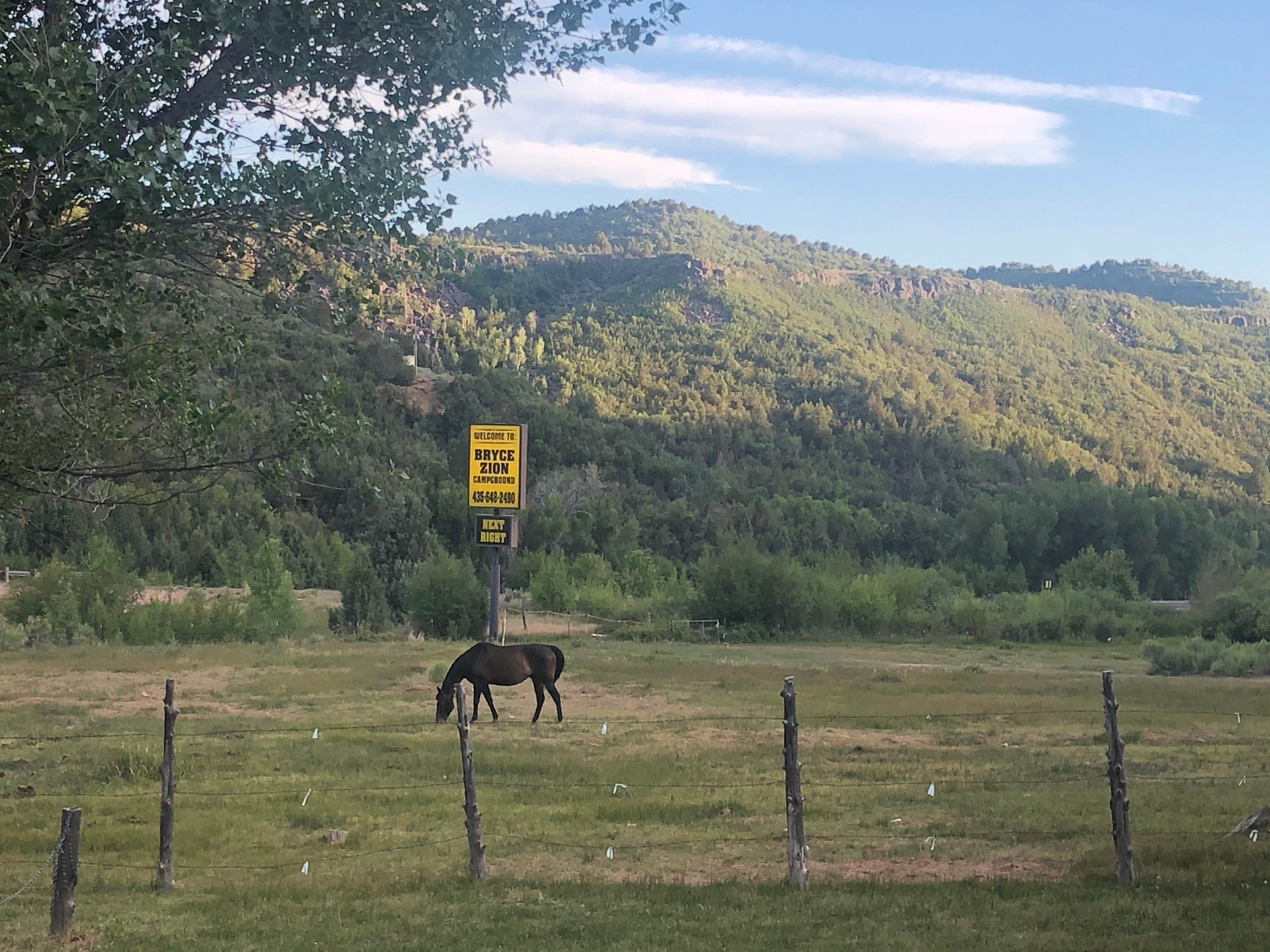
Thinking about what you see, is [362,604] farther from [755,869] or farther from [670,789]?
[755,869]

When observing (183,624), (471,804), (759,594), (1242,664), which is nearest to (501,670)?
(471,804)

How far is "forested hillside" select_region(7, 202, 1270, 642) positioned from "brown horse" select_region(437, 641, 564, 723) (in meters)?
4.06

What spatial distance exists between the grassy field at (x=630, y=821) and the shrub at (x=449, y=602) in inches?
792

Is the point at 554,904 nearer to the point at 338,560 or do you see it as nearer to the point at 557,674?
the point at 557,674

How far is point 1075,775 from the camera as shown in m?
15.2

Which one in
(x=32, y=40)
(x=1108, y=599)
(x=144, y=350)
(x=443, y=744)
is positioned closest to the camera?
(x=32, y=40)

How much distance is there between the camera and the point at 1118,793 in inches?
343

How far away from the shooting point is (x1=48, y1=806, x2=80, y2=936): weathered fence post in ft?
23.1

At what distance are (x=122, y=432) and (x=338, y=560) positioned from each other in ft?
214

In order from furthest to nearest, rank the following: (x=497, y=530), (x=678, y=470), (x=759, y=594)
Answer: (x=678, y=470) < (x=759, y=594) < (x=497, y=530)

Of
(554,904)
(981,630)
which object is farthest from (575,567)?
(554,904)

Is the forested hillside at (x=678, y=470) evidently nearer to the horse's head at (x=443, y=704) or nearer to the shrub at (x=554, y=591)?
the shrub at (x=554, y=591)

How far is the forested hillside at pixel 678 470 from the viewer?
414 inches

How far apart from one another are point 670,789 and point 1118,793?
6.11 m
